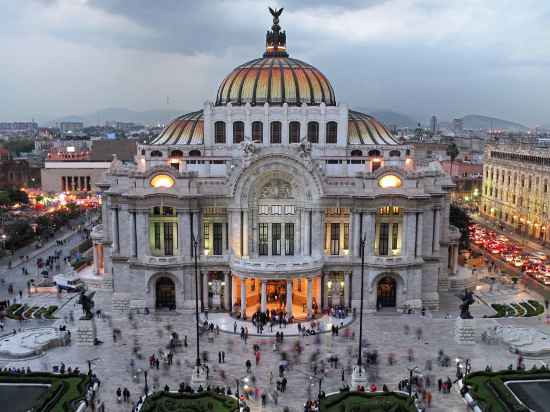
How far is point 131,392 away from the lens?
45594 millimetres

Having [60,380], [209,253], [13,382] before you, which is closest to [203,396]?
[60,380]

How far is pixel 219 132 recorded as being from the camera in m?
76.1

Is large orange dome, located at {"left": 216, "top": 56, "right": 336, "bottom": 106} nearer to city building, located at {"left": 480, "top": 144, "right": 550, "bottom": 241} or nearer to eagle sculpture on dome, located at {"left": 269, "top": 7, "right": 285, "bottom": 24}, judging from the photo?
eagle sculpture on dome, located at {"left": 269, "top": 7, "right": 285, "bottom": 24}

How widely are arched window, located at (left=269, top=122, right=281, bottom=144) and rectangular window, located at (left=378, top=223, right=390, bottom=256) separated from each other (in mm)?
18546

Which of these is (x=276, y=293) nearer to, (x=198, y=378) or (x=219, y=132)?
(x=198, y=378)

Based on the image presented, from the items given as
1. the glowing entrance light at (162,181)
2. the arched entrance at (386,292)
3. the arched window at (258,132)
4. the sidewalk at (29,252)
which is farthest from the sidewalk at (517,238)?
the sidewalk at (29,252)

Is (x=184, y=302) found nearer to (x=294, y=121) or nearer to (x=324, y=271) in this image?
(x=324, y=271)

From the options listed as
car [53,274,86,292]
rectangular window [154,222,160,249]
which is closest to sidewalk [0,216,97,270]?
car [53,274,86,292]

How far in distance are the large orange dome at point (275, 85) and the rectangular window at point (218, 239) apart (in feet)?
64.2

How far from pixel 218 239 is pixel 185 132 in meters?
19.2

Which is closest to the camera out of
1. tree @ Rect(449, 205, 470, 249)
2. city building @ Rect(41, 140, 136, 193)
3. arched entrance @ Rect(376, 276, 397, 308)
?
arched entrance @ Rect(376, 276, 397, 308)

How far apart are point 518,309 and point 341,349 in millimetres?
24914

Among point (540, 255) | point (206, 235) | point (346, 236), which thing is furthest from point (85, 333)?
point (540, 255)

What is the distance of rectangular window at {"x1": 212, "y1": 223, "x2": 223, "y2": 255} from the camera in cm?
6612
